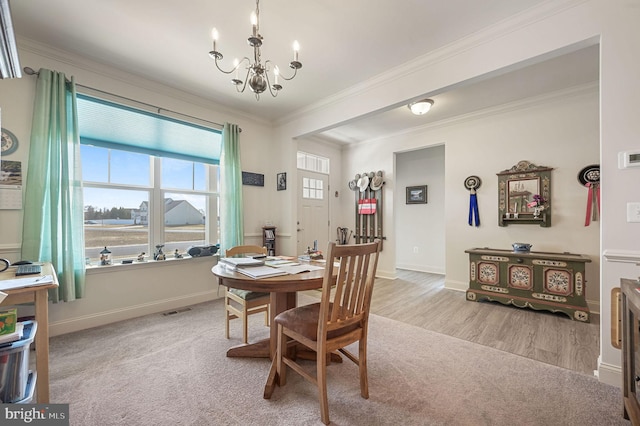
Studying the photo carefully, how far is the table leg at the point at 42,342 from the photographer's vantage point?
1.37 m

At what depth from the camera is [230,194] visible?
3.63m

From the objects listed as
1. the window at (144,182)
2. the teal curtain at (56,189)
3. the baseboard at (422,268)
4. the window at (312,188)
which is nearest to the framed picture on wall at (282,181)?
the window at (312,188)

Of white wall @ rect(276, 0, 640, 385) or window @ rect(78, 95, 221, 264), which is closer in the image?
white wall @ rect(276, 0, 640, 385)

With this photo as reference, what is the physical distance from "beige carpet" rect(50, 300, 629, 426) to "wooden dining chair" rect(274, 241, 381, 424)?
0.59 feet

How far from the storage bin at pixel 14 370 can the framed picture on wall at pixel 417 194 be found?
576 cm

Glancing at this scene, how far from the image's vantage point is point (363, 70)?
114 inches

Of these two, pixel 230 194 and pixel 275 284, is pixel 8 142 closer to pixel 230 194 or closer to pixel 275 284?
pixel 230 194

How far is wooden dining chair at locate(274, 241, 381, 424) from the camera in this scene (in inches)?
56.1

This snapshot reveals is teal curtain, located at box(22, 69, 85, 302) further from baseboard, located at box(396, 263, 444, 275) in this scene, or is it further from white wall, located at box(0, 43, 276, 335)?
baseboard, located at box(396, 263, 444, 275)

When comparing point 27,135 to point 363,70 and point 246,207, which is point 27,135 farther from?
point 363,70

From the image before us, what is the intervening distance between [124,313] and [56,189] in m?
1.42

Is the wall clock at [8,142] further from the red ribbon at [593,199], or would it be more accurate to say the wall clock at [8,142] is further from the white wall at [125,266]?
the red ribbon at [593,199]

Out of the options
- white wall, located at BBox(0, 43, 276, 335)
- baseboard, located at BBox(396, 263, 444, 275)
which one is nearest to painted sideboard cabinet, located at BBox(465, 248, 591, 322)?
baseboard, located at BBox(396, 263, 444, 275)

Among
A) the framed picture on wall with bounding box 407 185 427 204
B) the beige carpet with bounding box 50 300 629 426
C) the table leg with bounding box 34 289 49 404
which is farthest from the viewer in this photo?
the framed picture on wall with bounding box 407 185 427 204
